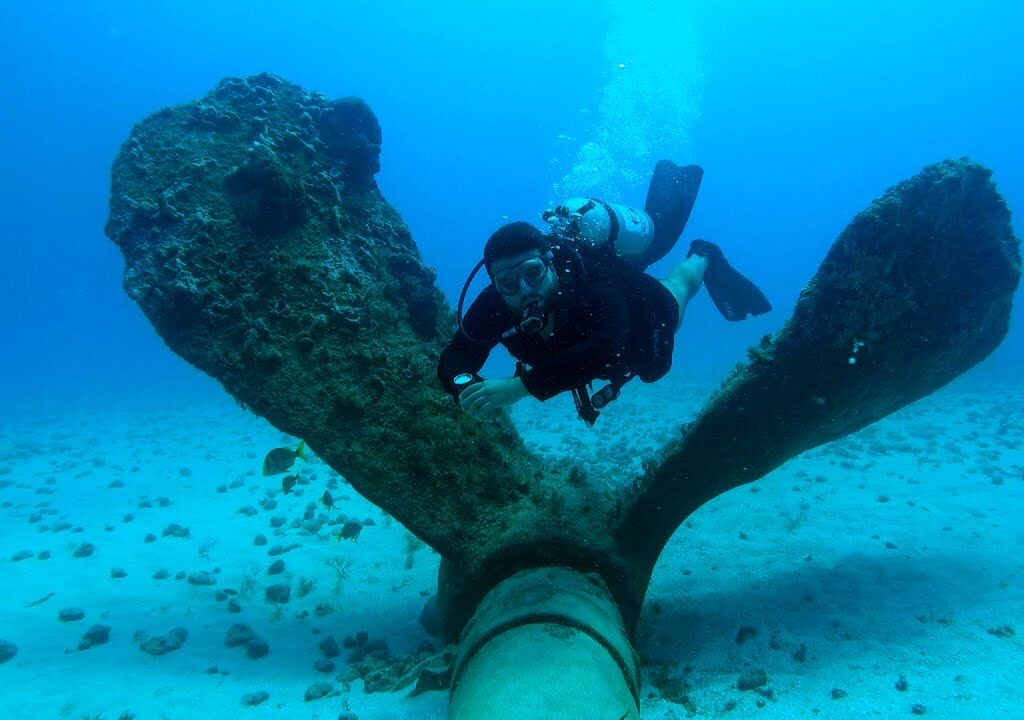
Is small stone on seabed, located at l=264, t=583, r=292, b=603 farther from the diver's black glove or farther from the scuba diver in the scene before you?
the diver's black glove

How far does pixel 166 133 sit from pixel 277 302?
3139 mm

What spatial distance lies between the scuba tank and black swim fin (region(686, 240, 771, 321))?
1211 millimetres

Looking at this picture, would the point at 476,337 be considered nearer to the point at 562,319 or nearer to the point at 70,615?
the point at 562,319

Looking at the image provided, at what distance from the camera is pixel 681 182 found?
24.2ft

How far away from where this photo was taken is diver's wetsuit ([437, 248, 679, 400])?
3736mm

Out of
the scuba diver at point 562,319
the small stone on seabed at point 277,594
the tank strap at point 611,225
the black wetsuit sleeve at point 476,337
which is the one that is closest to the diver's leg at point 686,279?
the tank strap at point 611,225

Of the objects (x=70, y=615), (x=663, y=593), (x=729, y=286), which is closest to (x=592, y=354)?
(x=663, y=593)

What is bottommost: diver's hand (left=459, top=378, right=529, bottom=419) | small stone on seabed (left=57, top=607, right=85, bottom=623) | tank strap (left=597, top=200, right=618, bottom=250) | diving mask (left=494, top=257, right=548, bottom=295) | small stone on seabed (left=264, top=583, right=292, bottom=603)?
small stone on seabed (left=57, top=607, right=85, bottom=623)

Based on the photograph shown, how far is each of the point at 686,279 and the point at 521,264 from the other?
318cm

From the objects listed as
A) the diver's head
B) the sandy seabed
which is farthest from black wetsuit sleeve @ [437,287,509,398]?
the sandy seabed

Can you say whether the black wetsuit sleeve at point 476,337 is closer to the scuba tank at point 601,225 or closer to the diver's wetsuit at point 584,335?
the diver's wetsuit at point 584,335

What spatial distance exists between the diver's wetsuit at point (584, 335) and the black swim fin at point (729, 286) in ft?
8.03

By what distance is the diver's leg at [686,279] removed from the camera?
611 centimetres

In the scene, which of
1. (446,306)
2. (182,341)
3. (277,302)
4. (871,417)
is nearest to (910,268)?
(871,417)
